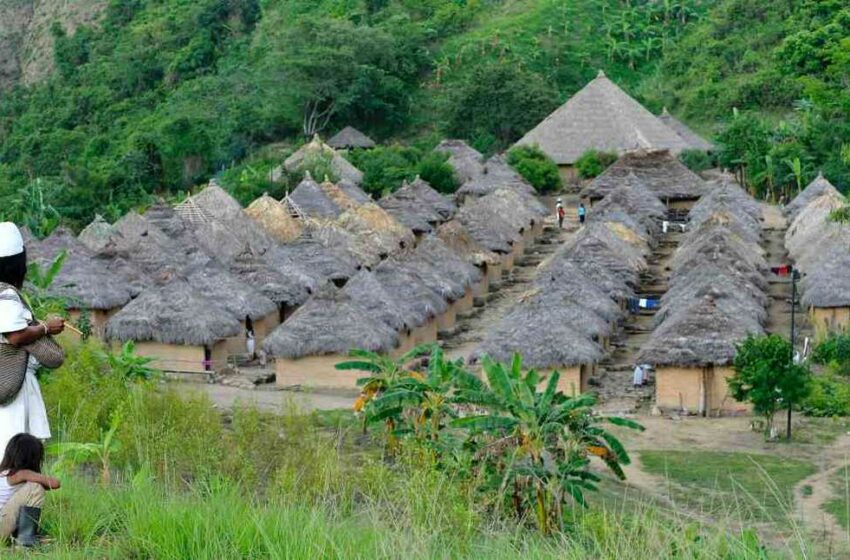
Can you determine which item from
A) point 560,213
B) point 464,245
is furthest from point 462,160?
point 464,245

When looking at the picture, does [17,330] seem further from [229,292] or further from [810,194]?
[810,194]

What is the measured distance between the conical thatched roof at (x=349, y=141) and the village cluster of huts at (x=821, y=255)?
716 inches

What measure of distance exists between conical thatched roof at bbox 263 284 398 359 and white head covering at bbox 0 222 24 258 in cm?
1434

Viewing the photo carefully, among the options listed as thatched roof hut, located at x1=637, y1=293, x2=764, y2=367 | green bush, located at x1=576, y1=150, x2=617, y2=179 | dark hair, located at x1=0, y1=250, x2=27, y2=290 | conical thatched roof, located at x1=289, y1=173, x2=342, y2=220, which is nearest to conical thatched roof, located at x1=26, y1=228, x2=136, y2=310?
conical thatched roof, located at x1=289, y1=173, x2=342, y2=220

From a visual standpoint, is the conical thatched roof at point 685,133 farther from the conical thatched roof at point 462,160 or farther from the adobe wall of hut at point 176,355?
the adobe wall of hut at point 176,355

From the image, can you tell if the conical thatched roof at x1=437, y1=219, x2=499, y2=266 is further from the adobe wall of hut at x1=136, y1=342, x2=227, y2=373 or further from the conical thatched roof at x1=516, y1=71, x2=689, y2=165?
the conical thatched roof at x1=516, y1=71, x2=689, y2=165

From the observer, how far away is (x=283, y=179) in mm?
38094

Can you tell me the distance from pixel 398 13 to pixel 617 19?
917cm

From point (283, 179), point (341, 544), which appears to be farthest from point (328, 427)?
point (283, 179)

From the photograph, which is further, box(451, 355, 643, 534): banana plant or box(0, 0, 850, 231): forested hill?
box(0, 0, 850, 231): forested hill

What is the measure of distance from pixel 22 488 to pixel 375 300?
1681 centimetres

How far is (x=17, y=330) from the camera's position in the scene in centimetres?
579

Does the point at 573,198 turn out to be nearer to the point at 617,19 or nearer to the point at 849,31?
the point at 849,31

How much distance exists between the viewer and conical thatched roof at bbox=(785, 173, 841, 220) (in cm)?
3302
